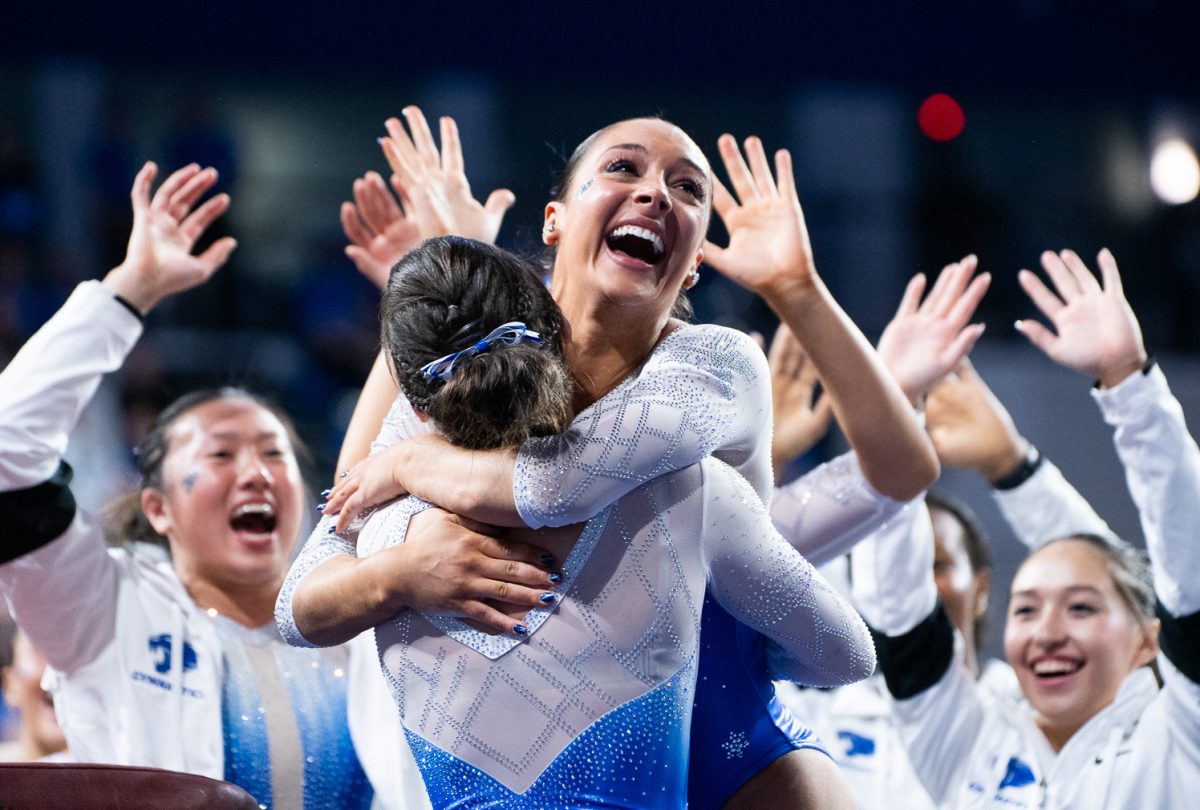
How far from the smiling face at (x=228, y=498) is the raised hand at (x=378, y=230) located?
0.38 m

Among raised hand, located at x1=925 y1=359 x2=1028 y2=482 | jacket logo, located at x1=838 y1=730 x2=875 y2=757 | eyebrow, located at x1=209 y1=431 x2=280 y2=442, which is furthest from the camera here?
jacket logo, located at x1=838 y1=730 x2=875 y2=757

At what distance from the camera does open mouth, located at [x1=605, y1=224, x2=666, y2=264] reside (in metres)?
1.97

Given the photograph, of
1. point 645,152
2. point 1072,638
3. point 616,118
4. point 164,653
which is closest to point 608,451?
point 645,152

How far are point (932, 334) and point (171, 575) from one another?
152 centimetres

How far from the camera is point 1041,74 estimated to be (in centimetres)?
616

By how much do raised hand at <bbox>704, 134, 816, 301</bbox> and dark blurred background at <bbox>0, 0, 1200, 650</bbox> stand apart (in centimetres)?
261

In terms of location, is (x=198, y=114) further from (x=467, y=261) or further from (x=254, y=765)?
(x=467, y=261)

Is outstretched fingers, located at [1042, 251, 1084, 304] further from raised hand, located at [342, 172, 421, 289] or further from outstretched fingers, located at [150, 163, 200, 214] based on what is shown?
outstretched fingers, located at [150, 163, 200, 214]

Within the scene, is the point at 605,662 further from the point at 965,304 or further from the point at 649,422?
the point at 965,304

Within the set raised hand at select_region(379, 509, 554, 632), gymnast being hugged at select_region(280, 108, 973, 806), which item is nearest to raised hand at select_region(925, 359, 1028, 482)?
gymnast being hugged at select_region(280, 108, 973, 806)

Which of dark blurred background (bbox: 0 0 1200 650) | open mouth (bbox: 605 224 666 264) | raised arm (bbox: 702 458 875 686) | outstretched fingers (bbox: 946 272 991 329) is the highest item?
dark blurred background (bbox: 0 0 1200 650)

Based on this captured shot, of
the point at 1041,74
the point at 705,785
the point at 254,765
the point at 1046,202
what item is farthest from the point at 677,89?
the point at 705,785

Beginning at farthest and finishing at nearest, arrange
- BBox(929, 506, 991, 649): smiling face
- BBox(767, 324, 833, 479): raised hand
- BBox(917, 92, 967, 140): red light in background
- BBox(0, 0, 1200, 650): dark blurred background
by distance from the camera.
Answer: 1. BBox(917, 92, 967, 140): red light in background
2. BBox(0, 0, 1200, 650): dark blurred background
3. BBox(929, 506, 991, 649): smiling face
4. BBox(767, 324, 833, 479): raised hand

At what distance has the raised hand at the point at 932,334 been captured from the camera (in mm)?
2752
